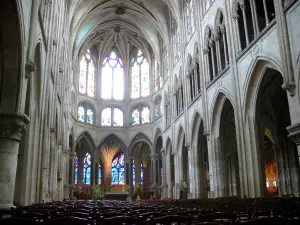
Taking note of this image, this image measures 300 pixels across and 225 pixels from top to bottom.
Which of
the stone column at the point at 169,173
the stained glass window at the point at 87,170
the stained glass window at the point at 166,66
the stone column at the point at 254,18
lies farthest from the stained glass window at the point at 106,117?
the stone column at the point at 254,18

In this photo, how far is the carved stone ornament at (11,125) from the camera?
1065 cm

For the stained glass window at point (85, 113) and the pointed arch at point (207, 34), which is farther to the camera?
the stained glass window at point (85, 113)

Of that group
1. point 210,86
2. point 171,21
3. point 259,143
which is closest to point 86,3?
point 171,21

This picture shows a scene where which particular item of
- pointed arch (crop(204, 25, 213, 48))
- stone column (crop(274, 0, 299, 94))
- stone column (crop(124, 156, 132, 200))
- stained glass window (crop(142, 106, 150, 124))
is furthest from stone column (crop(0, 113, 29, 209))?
stained glass window (crop(142, 106, 150, 124))

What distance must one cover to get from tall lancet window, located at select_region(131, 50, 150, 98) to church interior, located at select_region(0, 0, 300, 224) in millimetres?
168

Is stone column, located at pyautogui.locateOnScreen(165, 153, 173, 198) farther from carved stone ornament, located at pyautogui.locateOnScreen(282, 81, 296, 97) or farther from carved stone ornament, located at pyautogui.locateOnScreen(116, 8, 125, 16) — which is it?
carved stone ornament, located at pyautogui.locateOnScreen(282, 81, 296, 97)

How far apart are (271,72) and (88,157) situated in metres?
35.0

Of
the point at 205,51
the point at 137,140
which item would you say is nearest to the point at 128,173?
the point at 137,140

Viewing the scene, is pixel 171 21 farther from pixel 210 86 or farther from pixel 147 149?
pixel 147 149

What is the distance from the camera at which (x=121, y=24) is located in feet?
143

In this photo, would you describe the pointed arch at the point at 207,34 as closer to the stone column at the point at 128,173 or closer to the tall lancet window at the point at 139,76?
the tall lancet window at the point at 139,76

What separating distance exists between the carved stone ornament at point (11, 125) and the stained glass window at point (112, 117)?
34.7 meters

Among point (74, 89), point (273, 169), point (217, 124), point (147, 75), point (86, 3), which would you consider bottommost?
point (273, 169)

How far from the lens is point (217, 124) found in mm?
23219
